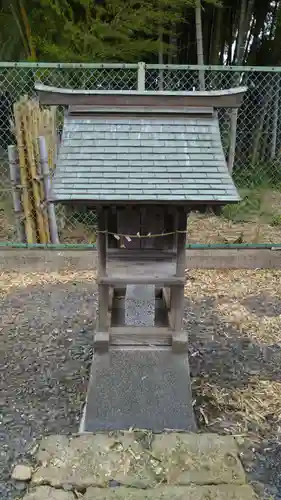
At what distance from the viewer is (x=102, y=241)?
7.72ft

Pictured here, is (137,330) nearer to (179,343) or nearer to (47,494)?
(179,343)

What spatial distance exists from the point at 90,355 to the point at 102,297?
838 mm

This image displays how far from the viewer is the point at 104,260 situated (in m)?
2.40

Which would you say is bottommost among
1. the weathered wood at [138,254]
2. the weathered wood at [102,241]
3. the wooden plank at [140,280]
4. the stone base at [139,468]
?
the stone base at [139,468]

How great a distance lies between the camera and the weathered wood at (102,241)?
2.30m

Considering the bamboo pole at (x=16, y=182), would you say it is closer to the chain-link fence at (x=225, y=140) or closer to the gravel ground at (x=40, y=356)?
the chain-link fence at (x=225, y=140)

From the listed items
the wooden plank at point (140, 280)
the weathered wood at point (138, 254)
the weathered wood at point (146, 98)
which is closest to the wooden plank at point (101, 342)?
the wooden plank at point (140, 280)

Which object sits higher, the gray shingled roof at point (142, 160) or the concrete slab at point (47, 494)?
the gray shingled roof at point (142, 160)

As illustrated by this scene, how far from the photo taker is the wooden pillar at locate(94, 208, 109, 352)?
2.34 meters

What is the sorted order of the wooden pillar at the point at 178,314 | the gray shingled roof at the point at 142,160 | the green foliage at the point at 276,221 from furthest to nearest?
the green foliage at the point at 276,221, the wooden pillar at the point at 178,314, the gray shingled roof at the point at 142,160

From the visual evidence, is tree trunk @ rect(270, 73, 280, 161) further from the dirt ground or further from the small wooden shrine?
the small wooden shrine

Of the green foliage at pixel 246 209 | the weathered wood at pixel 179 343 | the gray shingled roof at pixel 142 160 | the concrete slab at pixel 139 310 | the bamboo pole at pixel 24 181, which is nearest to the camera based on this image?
the gray shingled roof at pixel 142 160

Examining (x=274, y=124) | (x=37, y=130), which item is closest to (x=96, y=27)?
(x=37, y=130)

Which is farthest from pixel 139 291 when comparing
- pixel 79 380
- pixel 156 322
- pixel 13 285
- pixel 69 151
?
pixel 13 285
